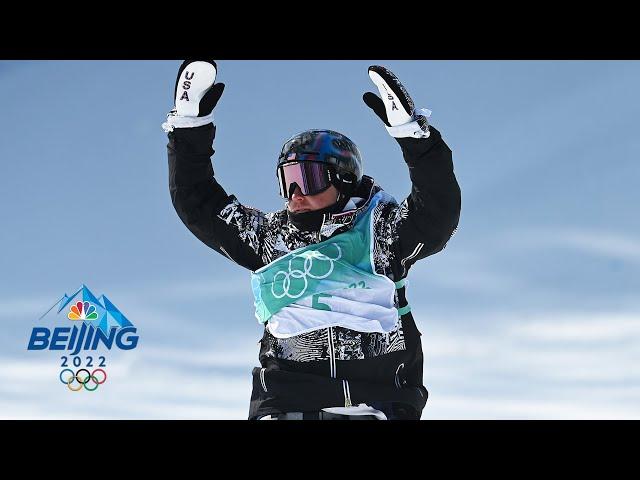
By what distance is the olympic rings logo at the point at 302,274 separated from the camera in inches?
211

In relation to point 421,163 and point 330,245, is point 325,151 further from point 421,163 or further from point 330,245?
point 421,163

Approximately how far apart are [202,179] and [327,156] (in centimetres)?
102

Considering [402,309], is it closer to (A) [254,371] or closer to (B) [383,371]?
(B) [383,371]

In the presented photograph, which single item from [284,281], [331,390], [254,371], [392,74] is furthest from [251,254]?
[392,74]

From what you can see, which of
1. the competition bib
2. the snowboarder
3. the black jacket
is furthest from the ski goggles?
the competition bib

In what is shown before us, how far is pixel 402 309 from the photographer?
5695mm

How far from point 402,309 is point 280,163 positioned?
55.9 inches

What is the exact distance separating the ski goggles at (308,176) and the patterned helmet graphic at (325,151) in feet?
0.13

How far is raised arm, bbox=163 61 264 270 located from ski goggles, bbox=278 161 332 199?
1.46ft

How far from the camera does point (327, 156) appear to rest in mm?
5684

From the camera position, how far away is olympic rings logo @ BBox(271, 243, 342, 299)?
537cm

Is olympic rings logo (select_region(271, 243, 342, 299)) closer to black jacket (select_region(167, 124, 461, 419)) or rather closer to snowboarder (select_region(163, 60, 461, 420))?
snowboarder (select_region(163, 60, 461, 420))

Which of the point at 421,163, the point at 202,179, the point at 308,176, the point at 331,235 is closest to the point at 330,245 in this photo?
the point at 331,235

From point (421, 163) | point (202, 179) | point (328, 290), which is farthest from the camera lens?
point (202, 179)
